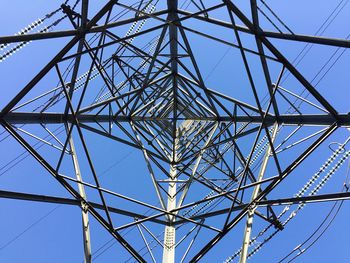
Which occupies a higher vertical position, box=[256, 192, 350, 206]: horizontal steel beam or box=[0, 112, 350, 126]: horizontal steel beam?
box=[0, 112, 350, 126]: horizontal steel beam

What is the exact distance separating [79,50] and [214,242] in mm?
4984

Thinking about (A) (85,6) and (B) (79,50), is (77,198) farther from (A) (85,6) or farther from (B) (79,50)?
(A) (85,6)

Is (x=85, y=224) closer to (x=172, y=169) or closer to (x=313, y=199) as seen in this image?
(x=313, y=199)

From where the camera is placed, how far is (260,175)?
9227 mm

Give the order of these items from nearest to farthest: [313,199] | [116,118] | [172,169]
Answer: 1. [313,199]
2. [116,118]
3. [172,169]

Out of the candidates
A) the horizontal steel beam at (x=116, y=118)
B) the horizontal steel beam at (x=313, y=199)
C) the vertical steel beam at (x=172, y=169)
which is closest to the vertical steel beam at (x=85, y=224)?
the horizontal steel beam at (x=116, y=118)

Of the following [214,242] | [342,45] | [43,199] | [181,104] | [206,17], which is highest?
[181,104]

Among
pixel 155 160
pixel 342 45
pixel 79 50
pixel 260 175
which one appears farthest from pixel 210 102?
pixel 342 45

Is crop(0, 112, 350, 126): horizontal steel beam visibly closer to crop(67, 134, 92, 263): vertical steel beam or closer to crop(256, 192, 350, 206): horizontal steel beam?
crop(67, 134, 92, 263): vertical steel beam

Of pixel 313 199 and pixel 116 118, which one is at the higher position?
pixel 116 118

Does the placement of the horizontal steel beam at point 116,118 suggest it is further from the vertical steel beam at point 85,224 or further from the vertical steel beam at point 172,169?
the vertical steel beam at point 172,169

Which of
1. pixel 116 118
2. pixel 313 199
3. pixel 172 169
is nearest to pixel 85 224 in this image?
pixel 116 118

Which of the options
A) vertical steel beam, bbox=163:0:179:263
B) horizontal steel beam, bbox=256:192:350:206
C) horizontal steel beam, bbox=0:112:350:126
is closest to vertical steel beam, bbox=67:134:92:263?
horizontal steel beam, bbox=0:112:350:126

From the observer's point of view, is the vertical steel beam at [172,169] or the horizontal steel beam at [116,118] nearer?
the horizontal steel beam at [116,118]
